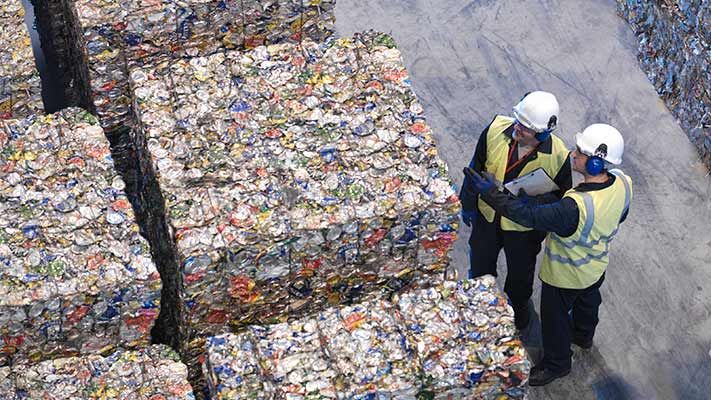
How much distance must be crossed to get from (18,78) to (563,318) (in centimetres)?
405

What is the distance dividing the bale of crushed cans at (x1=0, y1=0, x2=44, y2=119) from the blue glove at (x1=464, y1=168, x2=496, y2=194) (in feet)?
9.70

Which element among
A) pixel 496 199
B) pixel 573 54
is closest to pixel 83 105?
pixel 496 199

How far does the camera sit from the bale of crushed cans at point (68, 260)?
6984 mm

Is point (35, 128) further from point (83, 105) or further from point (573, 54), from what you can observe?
point (573, 54)

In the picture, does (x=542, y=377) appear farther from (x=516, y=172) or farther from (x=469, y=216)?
(x=516, y=172)

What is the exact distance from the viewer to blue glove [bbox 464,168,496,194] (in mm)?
8602

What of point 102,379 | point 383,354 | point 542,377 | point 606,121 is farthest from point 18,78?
point 606,121

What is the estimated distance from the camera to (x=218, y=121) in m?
7.75

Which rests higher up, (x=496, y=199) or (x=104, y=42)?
(x=104, y=42)

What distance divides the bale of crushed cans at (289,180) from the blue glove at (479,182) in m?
0.94

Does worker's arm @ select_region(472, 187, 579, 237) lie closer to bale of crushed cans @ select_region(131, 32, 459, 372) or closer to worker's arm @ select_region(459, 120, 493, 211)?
worker's arm @ select_region(459, 120, 493, 211)

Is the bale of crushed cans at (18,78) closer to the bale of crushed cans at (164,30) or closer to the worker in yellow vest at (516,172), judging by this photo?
the bale of crushed cans at (164,30)

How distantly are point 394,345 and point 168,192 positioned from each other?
157 cm

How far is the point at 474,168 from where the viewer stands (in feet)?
29.7
